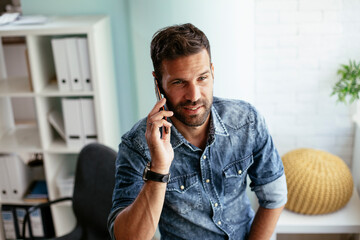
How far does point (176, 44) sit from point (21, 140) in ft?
6.11

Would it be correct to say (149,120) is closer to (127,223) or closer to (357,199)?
(127,223)

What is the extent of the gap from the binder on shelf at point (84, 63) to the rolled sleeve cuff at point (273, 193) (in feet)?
4.58

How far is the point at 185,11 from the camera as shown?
2.37 meters

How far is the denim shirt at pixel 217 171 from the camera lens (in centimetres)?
156

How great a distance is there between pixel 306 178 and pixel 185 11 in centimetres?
111

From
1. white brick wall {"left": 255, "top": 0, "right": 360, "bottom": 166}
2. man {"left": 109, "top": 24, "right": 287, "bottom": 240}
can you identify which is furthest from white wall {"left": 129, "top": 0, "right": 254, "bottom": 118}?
man {"left": 109, "top": 24, "right": 287, "bottom": 240}

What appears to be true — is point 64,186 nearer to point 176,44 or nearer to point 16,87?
point 16,87

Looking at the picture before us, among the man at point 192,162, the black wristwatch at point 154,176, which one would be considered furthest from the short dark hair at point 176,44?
the black wristwatch at point 154,176

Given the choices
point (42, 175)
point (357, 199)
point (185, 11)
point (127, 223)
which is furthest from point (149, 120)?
point (42, 175)

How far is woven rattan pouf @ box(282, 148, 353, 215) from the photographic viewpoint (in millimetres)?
2381

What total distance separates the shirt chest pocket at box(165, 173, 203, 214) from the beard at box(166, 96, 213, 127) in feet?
0.70

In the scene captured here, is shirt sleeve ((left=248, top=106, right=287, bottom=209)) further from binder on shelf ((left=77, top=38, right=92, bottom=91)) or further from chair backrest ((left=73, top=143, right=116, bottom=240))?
binder on shelf ((left=77, top=38, right=92, bottom=91))

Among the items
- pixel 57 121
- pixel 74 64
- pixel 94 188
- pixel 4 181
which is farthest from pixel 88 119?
pixel 4 181

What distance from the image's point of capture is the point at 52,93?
8.71 feet
